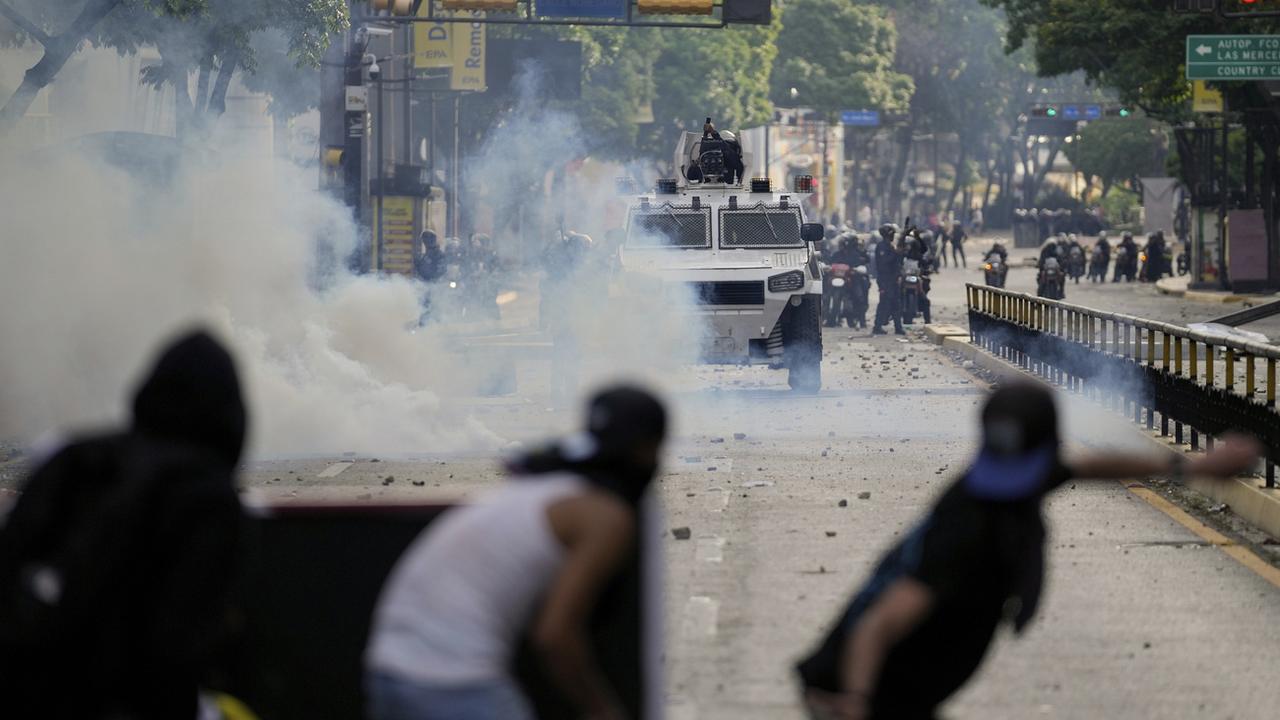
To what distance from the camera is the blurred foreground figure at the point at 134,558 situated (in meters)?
4.22

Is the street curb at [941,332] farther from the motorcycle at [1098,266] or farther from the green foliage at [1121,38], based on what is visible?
the motorcycle at [1098,266]

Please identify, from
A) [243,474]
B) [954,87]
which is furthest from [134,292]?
[954,87]

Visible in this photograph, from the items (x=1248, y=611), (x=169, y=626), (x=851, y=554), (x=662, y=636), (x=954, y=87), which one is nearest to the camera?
(x=169, y=626)

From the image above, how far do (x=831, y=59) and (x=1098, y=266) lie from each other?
154 ft

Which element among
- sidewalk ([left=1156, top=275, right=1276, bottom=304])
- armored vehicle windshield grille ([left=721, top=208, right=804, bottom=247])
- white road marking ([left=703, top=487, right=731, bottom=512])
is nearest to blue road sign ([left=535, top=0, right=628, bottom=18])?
armored vehicle windshield grille ([left=721, top=208, right=804, bottom=247])

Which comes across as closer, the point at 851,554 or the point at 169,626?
the point at 169,626

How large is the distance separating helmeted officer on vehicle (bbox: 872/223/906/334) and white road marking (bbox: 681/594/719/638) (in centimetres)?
2598

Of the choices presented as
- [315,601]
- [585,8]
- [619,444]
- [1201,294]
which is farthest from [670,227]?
[1201,294]

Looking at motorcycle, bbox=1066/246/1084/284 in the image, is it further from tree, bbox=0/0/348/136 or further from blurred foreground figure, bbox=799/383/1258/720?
blurred foreground figure, bbox=799/383/1258/720

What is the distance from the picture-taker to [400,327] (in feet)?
75.8

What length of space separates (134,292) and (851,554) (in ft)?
39.1

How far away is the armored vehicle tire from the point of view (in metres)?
23.6

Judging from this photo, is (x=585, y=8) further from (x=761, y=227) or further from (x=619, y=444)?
(x=619, y=444)

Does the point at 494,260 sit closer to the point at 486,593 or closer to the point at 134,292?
the point at 134,292
